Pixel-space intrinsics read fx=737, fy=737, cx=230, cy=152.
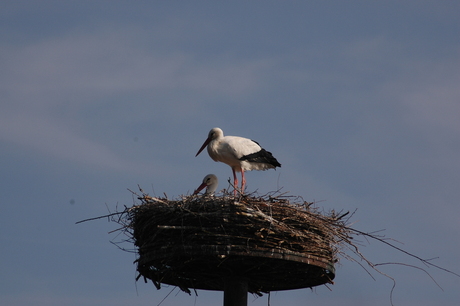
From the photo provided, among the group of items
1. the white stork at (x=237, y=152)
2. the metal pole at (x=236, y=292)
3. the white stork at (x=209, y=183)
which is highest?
the white stork at (x=237, y=152)

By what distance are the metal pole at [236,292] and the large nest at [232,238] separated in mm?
63

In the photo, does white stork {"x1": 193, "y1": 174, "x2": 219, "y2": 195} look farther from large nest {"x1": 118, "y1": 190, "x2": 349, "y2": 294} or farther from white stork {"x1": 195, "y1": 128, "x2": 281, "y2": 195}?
large nest {"x1": 118, "y1": 190, "x2": 349, "y2": 294}

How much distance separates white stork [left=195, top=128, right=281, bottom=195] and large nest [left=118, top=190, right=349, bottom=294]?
9.03 ft

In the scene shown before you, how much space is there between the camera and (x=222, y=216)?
7910 mm

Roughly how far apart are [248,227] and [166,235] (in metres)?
0.93

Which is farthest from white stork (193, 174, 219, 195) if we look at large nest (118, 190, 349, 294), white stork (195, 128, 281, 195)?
large nest (118, 190, 349, 294)

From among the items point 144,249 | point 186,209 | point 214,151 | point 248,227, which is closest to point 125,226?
point 144,249

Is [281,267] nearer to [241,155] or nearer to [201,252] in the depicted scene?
[201,252]

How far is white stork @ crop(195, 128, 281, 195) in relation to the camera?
37.2 ft

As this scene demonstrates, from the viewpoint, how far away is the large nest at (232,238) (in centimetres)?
787

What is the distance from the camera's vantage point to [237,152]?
1132 cm

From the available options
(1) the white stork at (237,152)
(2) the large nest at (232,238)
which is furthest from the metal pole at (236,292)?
(1) the white stork at (237,152)

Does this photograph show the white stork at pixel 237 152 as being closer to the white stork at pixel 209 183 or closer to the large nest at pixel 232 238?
the white stork at pixel 209 183

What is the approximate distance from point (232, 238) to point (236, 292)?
3.50 feet
